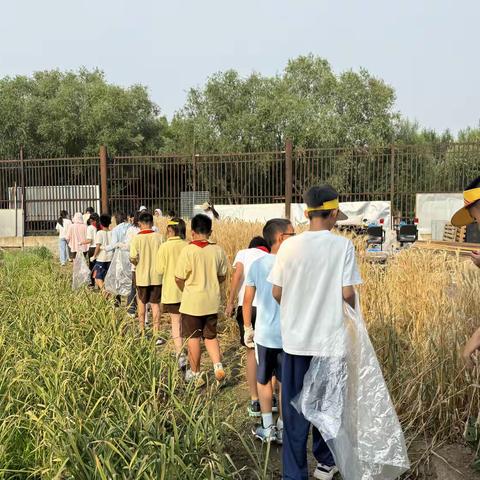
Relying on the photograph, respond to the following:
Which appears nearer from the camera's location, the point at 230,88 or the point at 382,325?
the point at 382,325

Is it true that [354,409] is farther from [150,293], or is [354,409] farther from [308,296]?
[150,293]

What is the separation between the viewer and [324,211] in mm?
3062

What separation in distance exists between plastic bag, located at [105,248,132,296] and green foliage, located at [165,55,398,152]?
20204 mm

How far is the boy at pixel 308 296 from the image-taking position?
301cm

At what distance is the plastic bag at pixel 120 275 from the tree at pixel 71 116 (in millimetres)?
21949

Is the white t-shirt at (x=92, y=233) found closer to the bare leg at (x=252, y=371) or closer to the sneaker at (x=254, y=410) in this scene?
the bare leg at (x=252, y=371)

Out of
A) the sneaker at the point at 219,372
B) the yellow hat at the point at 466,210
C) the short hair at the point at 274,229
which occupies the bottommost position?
the sneaker at the point at 219,372

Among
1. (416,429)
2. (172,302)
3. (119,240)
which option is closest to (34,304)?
(172,302)

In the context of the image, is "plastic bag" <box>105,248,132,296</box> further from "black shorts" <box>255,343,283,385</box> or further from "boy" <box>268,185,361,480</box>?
"boy" <box>268,185,361,480</box>

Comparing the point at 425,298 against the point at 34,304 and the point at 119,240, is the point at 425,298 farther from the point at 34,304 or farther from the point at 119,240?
the point at 119,240

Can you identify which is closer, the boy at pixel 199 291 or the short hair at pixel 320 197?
the short hair at pixel 320 197

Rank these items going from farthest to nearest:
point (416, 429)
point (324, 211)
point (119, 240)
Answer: point (119, 240), point (416, 429), point (324, 211)

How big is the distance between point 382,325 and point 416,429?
872 mm

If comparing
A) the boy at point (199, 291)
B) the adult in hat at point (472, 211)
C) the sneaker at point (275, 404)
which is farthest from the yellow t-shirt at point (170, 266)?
the adult in hat at point (472, 211)
